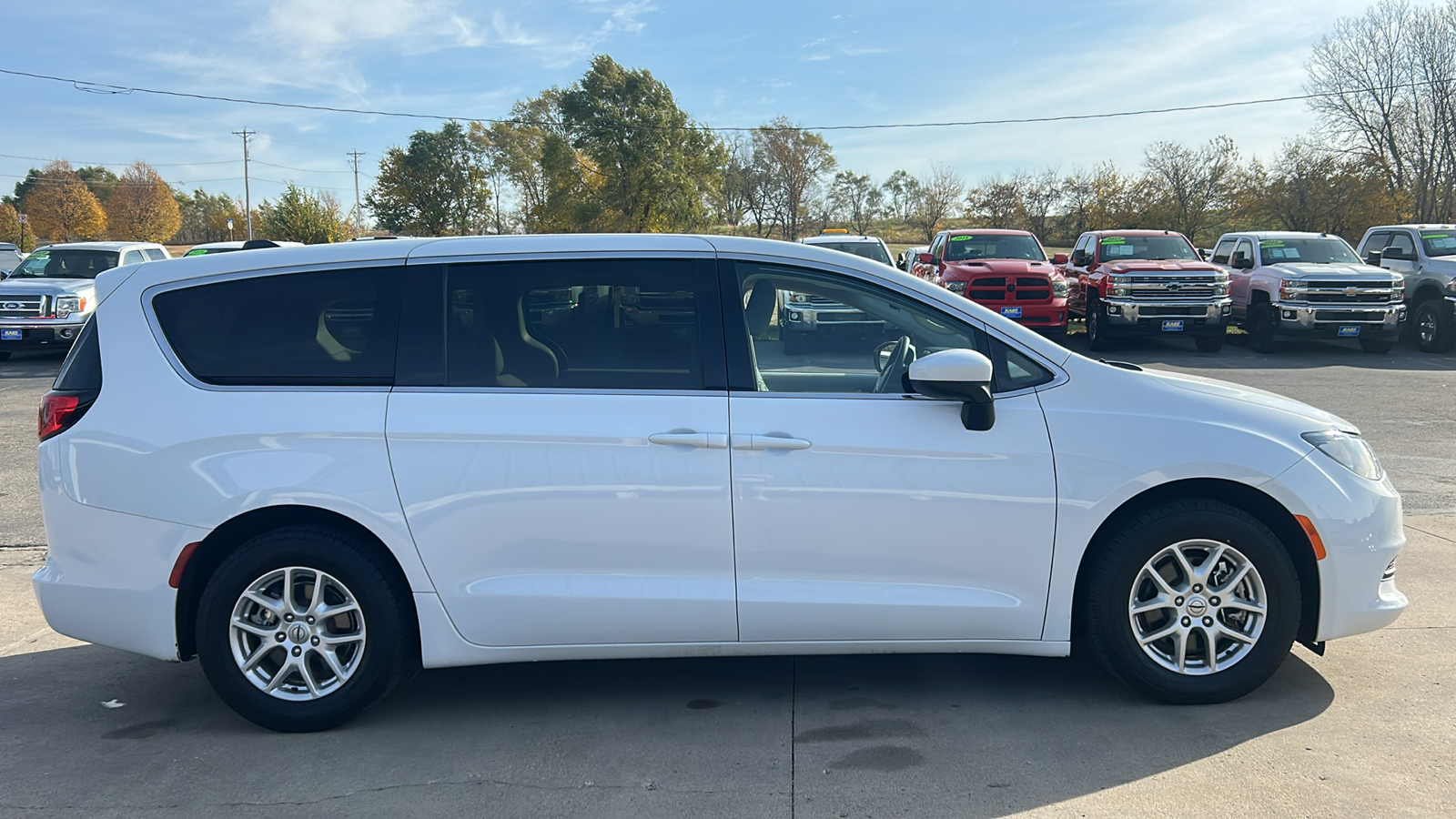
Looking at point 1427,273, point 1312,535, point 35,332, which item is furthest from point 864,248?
point 1312,535

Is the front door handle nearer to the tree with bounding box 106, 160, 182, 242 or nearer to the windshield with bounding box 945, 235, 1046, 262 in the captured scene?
the windshield with bounding box 945, 235, 1046, 262

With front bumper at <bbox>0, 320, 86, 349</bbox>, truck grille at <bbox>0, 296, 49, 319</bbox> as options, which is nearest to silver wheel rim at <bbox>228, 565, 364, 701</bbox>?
front bumper at <bbox>0, 320, 86, 349</bbox>

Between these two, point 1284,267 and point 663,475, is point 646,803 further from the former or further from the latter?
point 1284,267

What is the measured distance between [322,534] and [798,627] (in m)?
1.79

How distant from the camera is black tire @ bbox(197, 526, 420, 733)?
144 inches

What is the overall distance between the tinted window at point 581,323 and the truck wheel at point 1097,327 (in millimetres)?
15705

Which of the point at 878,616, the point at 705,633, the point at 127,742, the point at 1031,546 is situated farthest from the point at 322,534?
the point at 1031,546

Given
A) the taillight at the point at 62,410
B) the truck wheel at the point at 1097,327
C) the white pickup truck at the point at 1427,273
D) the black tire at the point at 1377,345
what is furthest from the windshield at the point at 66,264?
the white pickup truck at the point at 1427,273

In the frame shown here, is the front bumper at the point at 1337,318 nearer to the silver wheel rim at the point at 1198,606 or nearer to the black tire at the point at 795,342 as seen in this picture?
the silver wheel rim at the point at 1198,606

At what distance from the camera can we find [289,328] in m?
3.84

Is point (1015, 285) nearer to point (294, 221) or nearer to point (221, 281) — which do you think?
point (221, 281)

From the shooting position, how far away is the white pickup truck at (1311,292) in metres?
16.9

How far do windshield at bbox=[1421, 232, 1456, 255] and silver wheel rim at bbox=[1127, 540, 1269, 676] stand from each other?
1813cm

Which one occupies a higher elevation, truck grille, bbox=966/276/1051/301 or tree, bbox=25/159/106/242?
tree, bbox=25/159/106/242
